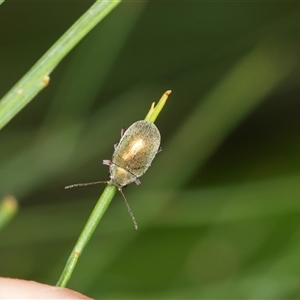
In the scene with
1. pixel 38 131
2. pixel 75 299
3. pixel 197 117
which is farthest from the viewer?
pixel 38 131

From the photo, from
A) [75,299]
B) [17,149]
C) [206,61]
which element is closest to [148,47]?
[206,61]

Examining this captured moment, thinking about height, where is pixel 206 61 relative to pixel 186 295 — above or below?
above

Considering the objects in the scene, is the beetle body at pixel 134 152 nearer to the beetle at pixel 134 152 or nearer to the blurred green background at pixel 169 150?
the beetle at pixel 134 152

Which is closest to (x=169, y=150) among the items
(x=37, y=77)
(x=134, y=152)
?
(x=134, y=152)

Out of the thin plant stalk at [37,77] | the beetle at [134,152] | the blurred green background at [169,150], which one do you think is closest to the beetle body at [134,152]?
the beetle at [134,152]

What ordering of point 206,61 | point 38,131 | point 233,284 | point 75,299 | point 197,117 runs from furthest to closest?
point 206,61 < point 38,131 < point 197,117 < point 233,284 < point 75,299

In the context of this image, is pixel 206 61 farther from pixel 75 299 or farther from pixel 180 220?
pixel 75 299
